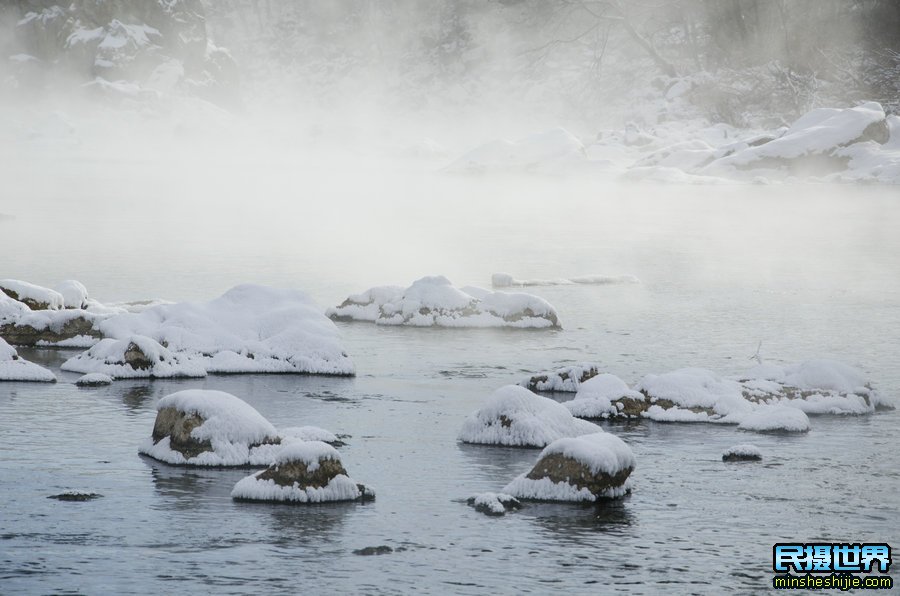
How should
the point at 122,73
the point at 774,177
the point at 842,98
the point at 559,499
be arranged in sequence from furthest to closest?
the point at 122,73
the point at 842,98
the point at 774,177
the point at 559,499

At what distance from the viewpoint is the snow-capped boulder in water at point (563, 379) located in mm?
20250

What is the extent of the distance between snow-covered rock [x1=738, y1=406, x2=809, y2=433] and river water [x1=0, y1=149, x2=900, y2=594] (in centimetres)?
32

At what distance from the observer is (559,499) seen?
14086 mm

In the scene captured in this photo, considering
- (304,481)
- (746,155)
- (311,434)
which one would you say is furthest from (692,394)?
(746,155)

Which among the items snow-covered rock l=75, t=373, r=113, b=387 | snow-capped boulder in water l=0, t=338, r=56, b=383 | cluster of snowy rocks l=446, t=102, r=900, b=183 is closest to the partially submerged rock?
snow-covered rock l=75, t=373, r=113, b=387

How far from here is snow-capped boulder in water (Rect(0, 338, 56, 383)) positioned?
19984 millimetres

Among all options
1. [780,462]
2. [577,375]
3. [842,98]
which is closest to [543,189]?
[842,98]

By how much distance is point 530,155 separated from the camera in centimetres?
7781

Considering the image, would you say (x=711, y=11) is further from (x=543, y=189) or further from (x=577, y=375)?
(x=577, y=375)

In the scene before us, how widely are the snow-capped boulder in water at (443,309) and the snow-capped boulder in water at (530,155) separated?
1953 inches

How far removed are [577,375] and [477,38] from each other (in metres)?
100

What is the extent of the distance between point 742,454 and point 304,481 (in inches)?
218

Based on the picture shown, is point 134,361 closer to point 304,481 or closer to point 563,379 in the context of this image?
point 563,379

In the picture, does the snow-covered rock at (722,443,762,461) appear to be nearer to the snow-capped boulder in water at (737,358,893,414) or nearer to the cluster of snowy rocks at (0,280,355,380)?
the snow-capped boulder in water at (737,358,893,414)
